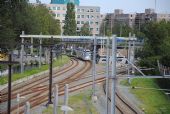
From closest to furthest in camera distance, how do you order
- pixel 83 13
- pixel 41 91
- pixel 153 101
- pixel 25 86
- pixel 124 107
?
pixel 124 107 → pixel 153 101 → pixel 41 91 → pixel 25 86 → pixel 83 13

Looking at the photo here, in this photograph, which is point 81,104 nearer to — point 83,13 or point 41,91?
point 41,91

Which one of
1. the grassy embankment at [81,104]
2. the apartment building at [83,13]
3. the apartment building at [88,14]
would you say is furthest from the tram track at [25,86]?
the apartment building at [88,14]

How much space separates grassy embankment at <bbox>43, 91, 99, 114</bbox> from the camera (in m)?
22.9

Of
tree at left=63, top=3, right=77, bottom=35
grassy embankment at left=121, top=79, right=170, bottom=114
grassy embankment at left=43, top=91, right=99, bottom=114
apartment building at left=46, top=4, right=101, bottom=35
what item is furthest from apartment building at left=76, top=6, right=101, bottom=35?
grassy embankment at left=43, top=91, right=99, bottom=114

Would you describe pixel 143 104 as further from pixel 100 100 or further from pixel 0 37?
pixel 0 37

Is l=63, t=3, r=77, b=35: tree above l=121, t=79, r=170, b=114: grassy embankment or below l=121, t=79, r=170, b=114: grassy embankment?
above

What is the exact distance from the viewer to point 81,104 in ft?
82.6

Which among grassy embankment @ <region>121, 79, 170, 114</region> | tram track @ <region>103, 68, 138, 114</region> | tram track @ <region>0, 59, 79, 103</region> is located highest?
tram track @ <region>0, 59, 79, 103</region>

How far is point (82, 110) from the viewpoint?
23234 mm

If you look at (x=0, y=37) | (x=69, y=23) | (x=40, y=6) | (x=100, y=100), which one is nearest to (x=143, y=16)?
(x=69, y=23)

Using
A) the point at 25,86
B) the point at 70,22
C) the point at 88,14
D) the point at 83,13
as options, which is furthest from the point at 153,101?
the point at 88,14

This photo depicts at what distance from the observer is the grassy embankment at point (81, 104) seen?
22.9 m

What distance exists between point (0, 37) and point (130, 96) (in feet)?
37.0

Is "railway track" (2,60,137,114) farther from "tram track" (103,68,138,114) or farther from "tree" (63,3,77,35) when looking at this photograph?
"tree" (63,3,77,35)
